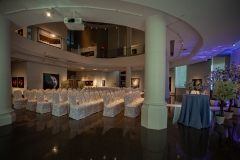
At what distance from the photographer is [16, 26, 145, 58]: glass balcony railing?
27.4ft

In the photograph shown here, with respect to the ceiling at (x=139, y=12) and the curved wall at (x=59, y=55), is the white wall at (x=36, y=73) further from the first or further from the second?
the ceiling at (x=139, y=12)

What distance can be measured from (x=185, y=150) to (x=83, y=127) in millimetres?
2959

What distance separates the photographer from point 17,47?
712 centimetres

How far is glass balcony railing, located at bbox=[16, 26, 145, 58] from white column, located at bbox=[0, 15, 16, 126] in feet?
12.5

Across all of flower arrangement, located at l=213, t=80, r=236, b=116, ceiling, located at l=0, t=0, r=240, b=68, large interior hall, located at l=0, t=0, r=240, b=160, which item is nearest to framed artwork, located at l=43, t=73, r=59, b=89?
large interior hall, located at l=0, t=0, r=240, b=160

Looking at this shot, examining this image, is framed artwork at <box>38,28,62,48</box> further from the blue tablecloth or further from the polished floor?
the blue tablecloth

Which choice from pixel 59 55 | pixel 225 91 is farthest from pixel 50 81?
pixel 225 91

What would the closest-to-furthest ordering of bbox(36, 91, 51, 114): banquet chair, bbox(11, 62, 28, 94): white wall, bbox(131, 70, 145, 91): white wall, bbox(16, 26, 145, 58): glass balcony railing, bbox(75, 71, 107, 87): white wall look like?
bbox(36, 91, 51, 114): banquet chair
bbox(16, 26, 145, 58): glass balcony railing
bbox(11, 62, 28, 94): white wall
bbox(131, 70, 145, 91): white wall
bbox(75, 71, 107, 87): white wall

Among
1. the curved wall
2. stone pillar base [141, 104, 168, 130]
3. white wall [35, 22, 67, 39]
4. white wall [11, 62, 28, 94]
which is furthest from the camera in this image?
white wall [35, 22, 67, 39]

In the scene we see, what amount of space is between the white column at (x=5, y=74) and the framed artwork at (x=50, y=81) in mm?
7182

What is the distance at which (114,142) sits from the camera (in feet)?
10.1

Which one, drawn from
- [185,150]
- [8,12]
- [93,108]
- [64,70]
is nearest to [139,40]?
[64,70]

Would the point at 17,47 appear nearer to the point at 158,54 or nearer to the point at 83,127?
the point at 83,127

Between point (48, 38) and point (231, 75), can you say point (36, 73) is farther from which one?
point (231, 75)
